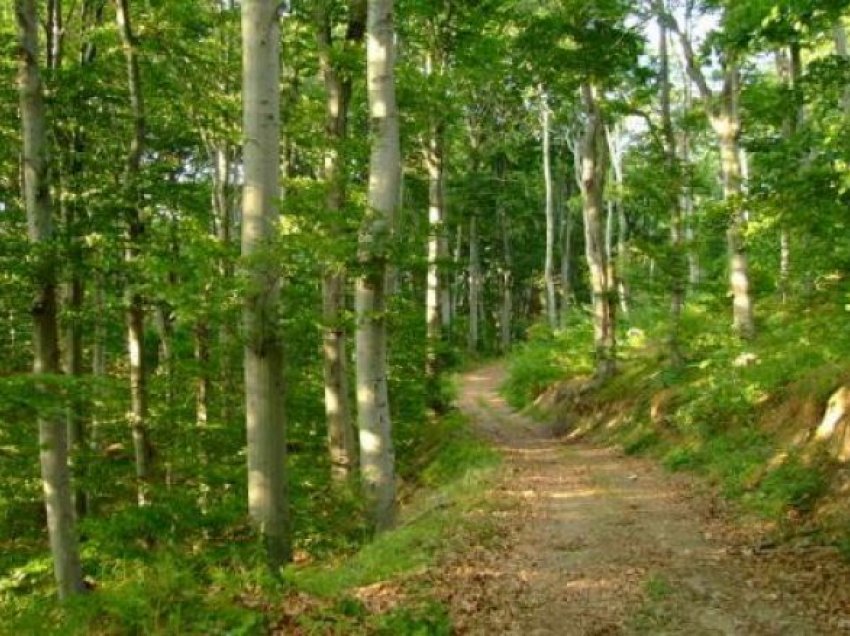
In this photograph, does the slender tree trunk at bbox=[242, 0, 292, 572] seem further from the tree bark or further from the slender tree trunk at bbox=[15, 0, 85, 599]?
the tree bark

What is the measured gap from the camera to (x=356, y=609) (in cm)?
593

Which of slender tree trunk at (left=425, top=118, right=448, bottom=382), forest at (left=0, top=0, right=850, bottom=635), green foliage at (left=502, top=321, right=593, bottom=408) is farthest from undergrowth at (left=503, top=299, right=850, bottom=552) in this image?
slender tree trunk at (left=425, top=118, right=448, bottom=382)

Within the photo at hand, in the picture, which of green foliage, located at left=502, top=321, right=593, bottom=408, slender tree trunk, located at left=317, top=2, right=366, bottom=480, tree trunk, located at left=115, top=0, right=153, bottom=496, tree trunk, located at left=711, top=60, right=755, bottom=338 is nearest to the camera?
slender tree trunk, located at left=317, top=2, right=366, bottom=480

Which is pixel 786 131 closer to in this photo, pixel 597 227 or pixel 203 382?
pixel 597 227

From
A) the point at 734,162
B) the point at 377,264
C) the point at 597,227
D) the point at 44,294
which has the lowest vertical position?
the point at 44,294

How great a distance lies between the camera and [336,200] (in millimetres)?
11625

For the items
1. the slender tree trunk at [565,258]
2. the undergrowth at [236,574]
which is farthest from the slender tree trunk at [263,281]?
the slender tree trunk at [565,258]

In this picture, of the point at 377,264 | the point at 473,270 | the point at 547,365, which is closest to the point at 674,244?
the point at 547,365

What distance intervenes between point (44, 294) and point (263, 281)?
109 inches

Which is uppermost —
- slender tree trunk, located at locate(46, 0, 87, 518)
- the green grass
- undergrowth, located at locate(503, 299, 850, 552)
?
slender tree trunk, located at locate(46, 0, 87, 518)

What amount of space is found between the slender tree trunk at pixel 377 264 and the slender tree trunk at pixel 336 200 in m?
1.67

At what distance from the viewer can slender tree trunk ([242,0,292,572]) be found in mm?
7098

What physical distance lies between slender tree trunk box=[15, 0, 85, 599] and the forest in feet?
0.12

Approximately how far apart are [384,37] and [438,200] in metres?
8.77
